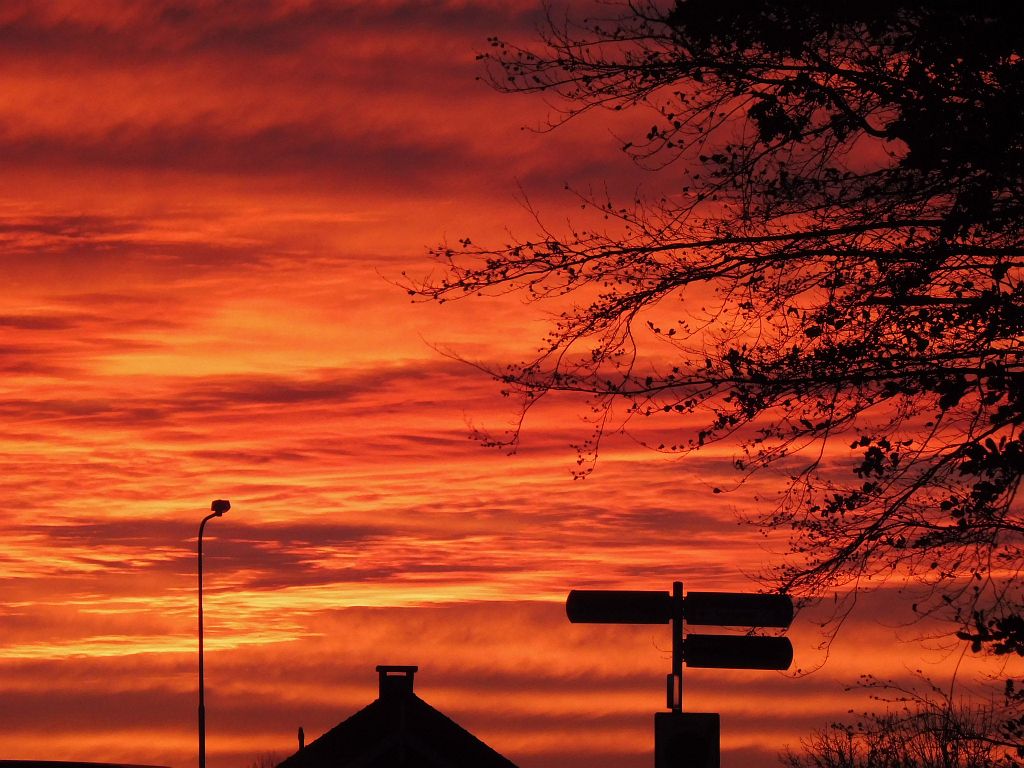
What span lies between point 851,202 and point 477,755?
909 cm

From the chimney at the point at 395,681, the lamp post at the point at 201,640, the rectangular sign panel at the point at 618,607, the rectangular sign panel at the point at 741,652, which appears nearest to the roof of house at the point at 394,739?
the chimney at the point at 395,681

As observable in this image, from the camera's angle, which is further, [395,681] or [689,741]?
[395,681]

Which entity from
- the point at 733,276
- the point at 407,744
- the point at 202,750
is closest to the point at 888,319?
the point at 733,276

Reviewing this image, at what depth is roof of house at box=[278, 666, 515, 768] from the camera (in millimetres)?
14930

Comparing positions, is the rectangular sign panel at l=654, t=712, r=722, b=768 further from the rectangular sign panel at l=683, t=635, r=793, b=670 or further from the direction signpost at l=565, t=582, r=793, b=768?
the rectangular sign panel at l=683, t=635, r=793, b=670

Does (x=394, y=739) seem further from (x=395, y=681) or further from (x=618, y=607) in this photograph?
(x=618, y=607)

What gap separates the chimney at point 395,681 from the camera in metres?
14.8

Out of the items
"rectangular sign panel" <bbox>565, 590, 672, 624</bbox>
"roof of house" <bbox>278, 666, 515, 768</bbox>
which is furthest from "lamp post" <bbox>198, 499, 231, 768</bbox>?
"rectangular sign panel" <bbox>565, 590, 672, 624</bbox>

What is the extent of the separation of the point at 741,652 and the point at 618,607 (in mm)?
1033

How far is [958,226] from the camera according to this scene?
34.5 feet

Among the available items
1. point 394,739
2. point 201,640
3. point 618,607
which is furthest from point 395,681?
point 201,640

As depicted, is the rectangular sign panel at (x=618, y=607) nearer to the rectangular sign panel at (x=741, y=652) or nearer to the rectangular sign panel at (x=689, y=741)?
the rectangular sign panel at (x=741, y=652)

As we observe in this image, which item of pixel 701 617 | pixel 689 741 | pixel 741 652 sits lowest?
pixel 689 741

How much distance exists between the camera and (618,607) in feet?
34.9
